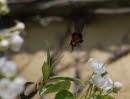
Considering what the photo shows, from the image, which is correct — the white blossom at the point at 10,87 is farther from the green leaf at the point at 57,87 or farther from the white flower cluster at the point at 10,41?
the green leaf at the point at 57,87

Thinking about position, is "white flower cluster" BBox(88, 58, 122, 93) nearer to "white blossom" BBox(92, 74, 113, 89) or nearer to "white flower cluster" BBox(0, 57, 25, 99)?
"white blossom" BBox(92, 74, 113, 89)

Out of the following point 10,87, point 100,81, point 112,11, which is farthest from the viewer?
point 112,11

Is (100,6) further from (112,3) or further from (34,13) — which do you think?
(34,13)

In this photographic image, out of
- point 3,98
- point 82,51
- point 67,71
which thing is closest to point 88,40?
point 82,51

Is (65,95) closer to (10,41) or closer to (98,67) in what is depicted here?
(98,67)

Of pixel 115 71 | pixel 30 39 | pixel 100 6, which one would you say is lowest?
pixel 115 71

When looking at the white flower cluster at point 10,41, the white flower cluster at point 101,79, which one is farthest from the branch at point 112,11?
the white flower cluster at point 10,41

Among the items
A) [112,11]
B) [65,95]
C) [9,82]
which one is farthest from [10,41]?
[112,11]

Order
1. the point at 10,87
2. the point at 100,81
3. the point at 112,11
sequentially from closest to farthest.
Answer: the point at 10,87, the point at 100,81, the point at 112,11
